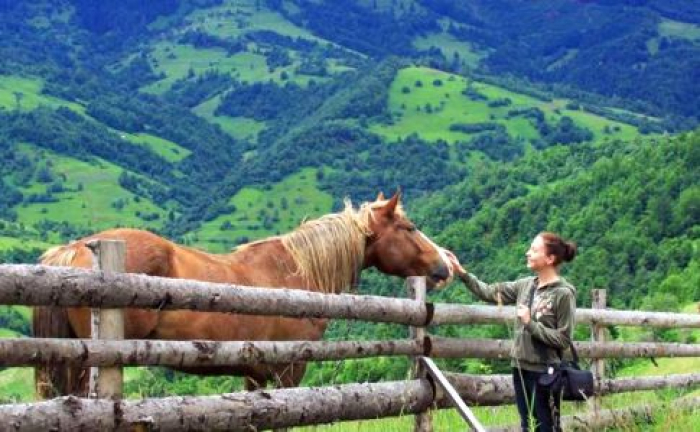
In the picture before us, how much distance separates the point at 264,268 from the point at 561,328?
9.27 feet

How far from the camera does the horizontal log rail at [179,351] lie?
502 centimetres

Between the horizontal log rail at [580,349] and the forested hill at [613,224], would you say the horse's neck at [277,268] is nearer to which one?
the horizontal log rail at [580,349]

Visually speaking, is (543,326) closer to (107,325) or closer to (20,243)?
(107,325)

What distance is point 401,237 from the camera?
32.8ft

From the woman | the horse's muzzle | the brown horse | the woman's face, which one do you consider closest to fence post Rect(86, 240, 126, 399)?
the brown horse

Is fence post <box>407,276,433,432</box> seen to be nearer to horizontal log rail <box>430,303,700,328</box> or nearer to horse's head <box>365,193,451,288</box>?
horizontal log rail <box>430,303,700,328</box>

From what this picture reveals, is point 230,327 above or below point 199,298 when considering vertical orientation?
below

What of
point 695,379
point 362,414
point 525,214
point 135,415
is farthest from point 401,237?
point 525,214

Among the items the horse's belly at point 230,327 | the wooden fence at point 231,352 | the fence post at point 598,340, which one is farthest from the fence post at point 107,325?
the fence post at point 598,340

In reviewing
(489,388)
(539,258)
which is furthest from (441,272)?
(539,258)

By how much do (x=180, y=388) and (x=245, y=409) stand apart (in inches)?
400

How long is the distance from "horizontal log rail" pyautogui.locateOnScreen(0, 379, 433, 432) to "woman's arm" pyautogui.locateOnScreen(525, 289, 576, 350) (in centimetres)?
112

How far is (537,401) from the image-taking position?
23.0 ft

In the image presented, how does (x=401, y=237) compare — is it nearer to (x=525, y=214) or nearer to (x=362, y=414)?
(x=362, y=414)
